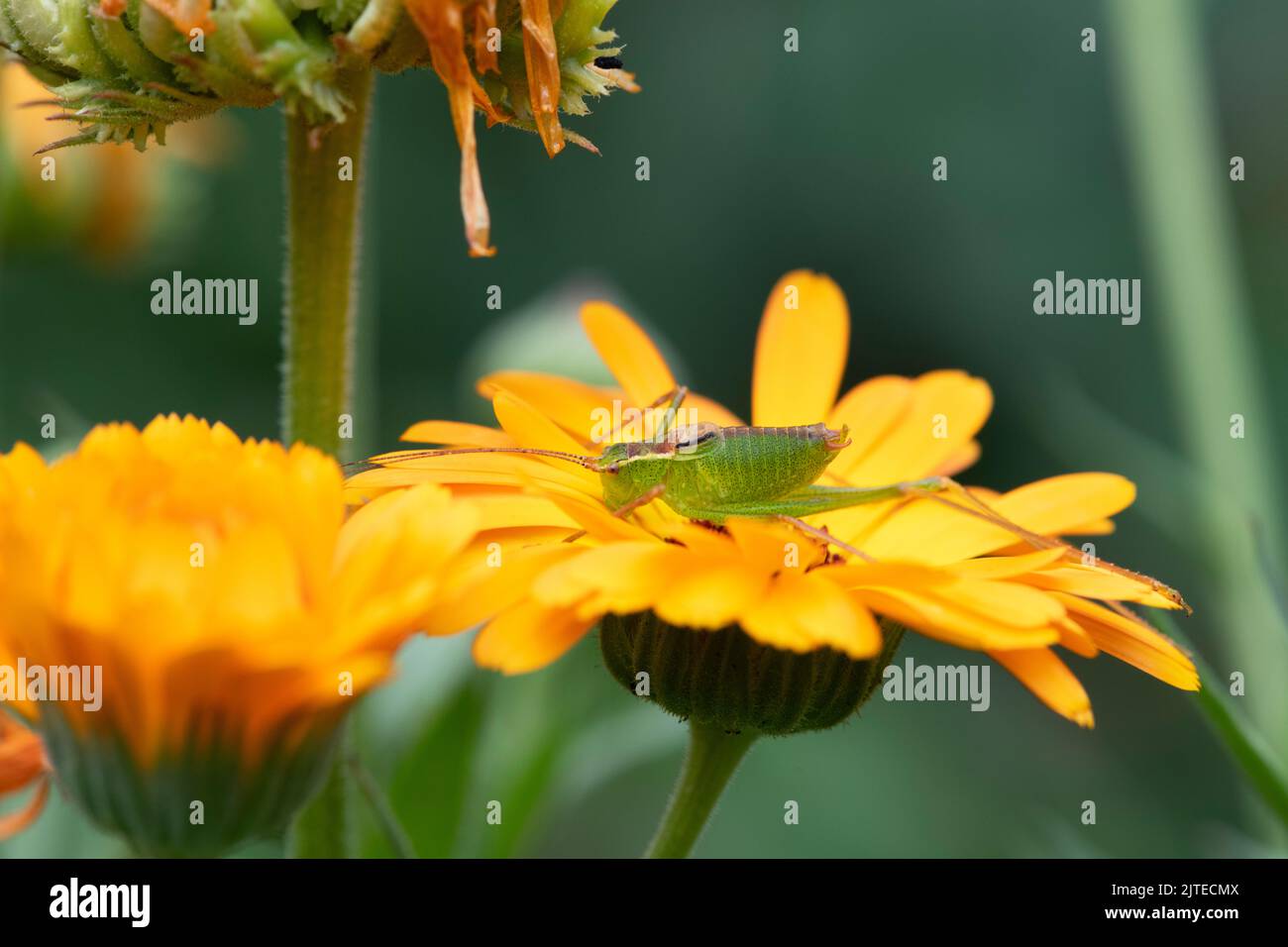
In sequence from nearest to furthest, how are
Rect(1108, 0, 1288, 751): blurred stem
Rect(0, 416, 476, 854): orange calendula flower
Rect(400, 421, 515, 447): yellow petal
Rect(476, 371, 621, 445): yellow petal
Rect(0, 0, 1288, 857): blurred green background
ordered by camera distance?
Rect(0, 416, 476, 854): orange calendula flower < Rect(400, 421, 515, 447): yellow petal < Rect(476, 371, 621, 445): yellow petal < Rect(1108, 0, 1288, 751): blurred stem < Rect(0, 0, 1288, 857): blurred green background

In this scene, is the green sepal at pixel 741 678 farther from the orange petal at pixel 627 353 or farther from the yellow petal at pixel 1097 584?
the orange petal at pixel 627 353

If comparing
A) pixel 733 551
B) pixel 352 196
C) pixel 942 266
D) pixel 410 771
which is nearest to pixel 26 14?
pixel 352 196

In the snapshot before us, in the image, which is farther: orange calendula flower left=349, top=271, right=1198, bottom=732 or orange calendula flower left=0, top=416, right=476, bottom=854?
orange calendula flower left=349, top=271, right=1198, bottom=732

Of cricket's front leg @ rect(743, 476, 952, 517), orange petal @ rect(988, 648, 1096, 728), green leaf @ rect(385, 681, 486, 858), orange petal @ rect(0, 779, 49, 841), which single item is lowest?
green leaf @ rect(385, 681, 486, 858)

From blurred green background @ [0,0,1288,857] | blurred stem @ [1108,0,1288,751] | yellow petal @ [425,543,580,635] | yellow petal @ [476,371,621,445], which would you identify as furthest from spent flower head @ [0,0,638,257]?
blurred green background @ [0,0,1288,857]

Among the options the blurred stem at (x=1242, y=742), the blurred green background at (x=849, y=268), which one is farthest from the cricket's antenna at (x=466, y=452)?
the blurred green background at (x=849, y=268)

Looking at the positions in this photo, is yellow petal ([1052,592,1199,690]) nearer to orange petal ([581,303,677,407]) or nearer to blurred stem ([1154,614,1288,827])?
blurred stem ([1154,614,1288,827])
